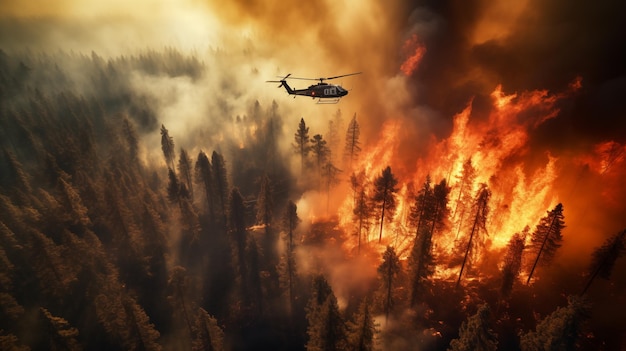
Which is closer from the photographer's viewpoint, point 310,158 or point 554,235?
point 554,235

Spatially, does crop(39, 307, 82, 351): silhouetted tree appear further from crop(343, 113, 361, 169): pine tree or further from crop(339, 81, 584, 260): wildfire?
crop(343, 113, 361, 169): pine tree

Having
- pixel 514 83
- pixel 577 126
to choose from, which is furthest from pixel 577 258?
pixel 514 83

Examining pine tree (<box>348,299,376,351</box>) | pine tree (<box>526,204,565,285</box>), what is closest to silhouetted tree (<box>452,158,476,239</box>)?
→ pine tree (<box>526,204,565,285</box>)

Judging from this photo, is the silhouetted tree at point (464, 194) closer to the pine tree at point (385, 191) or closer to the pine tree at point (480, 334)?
the pine tree at point (385, 191)

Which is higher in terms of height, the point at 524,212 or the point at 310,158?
the point at 310,158

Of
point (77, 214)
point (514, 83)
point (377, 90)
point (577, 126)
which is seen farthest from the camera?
point (377, 90)

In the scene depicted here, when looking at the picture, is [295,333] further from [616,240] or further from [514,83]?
[514,83]
